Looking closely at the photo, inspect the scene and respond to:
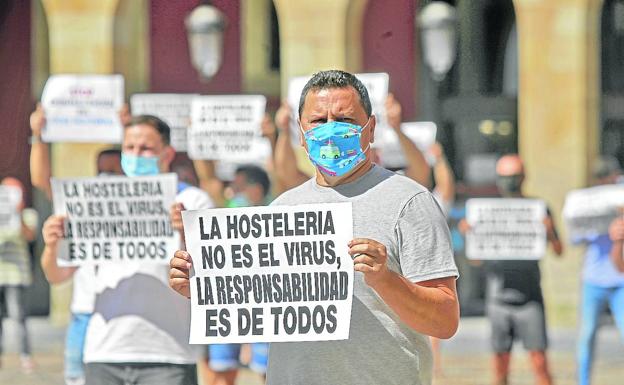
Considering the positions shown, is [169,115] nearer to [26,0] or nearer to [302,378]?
[26,0]

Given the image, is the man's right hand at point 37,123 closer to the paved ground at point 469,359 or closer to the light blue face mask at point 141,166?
the light blue face mask at point 141,166

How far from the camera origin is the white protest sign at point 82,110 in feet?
33.6

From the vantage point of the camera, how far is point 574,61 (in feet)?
50.8

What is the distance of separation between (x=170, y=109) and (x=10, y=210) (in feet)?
7.96

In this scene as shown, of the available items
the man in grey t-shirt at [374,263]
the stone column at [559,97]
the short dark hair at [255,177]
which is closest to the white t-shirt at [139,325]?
the man in grey t-shirt at [374,263]

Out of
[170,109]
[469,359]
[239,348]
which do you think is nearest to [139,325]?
[239,348]

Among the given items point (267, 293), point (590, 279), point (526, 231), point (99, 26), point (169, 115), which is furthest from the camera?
point (99, 26)

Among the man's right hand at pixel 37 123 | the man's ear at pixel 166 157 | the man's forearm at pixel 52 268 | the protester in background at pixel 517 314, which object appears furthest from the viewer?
the protester in background at pixel 517 314

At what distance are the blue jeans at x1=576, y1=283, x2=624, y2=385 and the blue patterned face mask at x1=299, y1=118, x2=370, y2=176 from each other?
6.24m

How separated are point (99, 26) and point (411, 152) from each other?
8.53 m

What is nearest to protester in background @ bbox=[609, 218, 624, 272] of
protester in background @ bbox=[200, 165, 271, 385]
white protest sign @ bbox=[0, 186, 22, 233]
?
protester in background @ bbox=[200, 165, 271, 385]

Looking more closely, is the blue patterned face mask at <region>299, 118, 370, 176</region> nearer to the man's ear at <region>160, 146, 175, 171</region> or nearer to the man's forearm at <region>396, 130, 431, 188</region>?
the man's ear at <region>160, 146, 175, 171</region>

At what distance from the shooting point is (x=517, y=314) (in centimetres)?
971

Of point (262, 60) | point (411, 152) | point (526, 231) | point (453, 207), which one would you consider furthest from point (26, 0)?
point (411, 152)
